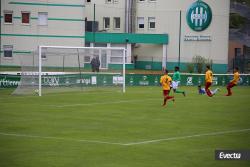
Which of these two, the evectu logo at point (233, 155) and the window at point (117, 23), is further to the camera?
the window at point (117, 23)

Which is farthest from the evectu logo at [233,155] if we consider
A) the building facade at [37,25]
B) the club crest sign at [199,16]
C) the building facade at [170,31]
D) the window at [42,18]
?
the club crest sign at [199,16]

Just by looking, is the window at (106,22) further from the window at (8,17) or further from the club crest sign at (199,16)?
the window at (8,17)

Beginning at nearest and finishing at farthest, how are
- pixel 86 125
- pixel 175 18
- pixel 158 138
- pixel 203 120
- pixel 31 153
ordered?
pixel 31 153
pixel 158 138
pixel 86 125
pixel 203 120
pixel 175 18

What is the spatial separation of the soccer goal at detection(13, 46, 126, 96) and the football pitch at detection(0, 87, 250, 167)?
3.87m

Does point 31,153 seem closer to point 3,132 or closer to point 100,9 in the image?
point 3,132

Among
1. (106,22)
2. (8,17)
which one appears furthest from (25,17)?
(106,22)

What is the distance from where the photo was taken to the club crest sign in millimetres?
75688

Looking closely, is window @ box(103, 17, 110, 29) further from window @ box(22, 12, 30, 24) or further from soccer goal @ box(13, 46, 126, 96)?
soccer goal @ box(13, 46, 126, 96)

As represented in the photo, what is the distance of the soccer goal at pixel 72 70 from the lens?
4225 cm

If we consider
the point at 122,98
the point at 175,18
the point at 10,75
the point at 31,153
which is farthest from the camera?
the point at 175,18

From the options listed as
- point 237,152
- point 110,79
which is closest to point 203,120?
point 237,152

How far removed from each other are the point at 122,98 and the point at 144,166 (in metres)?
23.3

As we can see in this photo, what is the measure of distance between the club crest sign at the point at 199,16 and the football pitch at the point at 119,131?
37.7 metres

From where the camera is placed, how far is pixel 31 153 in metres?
18.6
